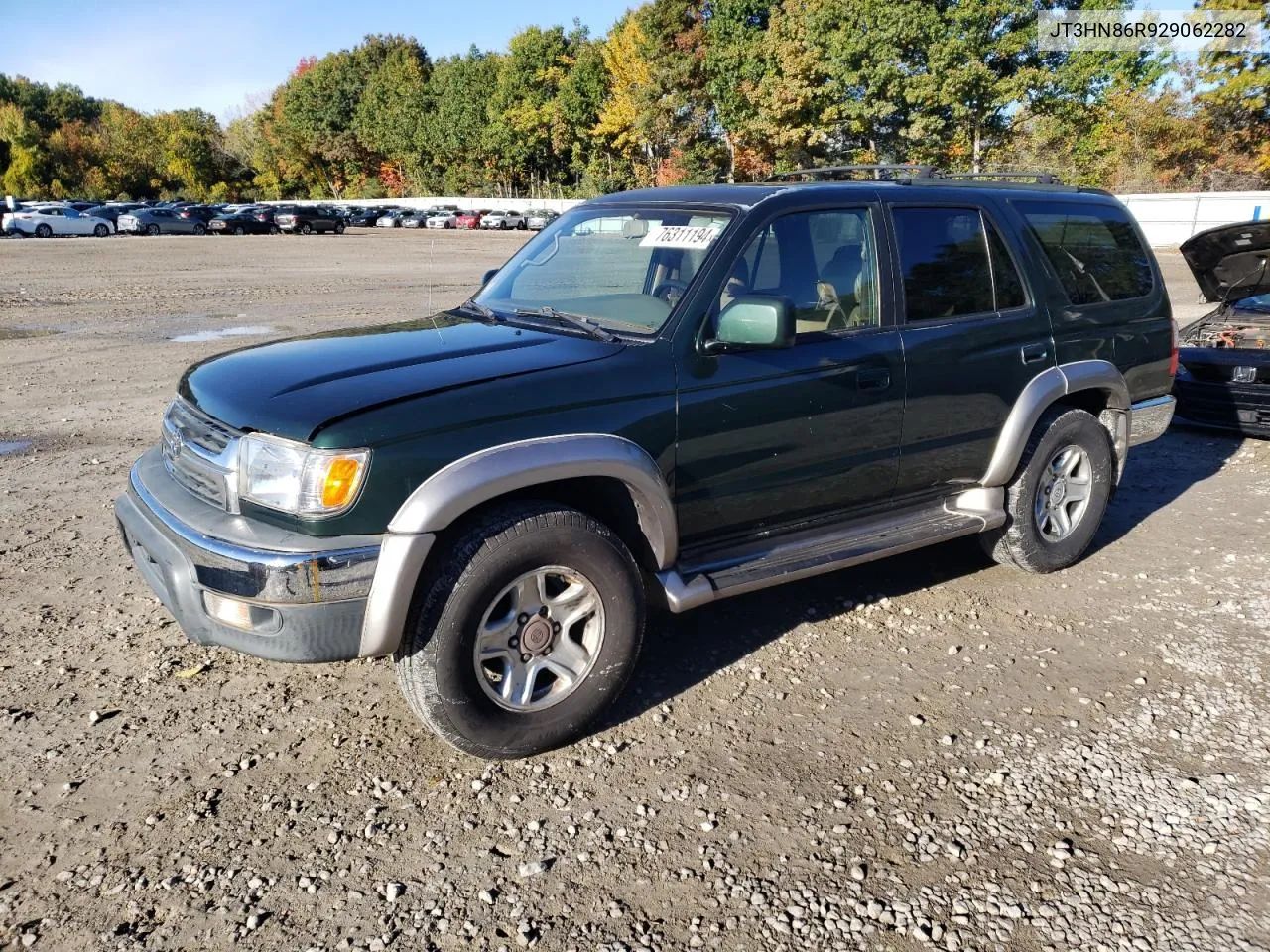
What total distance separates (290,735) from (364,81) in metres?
100

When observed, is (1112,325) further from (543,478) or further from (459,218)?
(459,218)

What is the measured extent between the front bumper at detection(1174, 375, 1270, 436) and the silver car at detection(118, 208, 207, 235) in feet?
169

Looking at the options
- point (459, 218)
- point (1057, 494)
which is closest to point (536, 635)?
Result: point (1057, 494)

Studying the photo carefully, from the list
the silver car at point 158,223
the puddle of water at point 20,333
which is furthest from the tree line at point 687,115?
the puddle of water at point 20,333

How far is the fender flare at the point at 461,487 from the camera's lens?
304 centimetres

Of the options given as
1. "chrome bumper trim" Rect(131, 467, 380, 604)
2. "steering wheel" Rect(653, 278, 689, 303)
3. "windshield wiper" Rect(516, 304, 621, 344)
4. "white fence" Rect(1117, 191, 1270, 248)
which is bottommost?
"chrome bumper trim" Rect(131, 467, 380, 604)

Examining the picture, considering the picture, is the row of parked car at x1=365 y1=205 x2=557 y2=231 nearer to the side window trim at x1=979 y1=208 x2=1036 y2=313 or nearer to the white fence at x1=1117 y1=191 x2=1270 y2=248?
the white fence at x1=1117 y1=191 x2=1270 y2=248

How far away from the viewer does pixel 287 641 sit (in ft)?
9.91

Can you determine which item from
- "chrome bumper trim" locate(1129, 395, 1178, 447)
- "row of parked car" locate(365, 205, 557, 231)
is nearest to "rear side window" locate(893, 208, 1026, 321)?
"chrome bumper trim" locate(1129, 395, 1178, 447)

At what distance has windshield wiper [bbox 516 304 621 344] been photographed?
371 centimetres

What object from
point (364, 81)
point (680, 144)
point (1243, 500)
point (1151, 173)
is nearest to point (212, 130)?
point (364, 81)

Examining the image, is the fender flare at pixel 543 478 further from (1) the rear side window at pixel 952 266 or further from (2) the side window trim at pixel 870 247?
(1) the rear side window at pixel 952 266

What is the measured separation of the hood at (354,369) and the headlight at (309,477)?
7 centimetres

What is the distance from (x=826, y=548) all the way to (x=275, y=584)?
2254 mm
